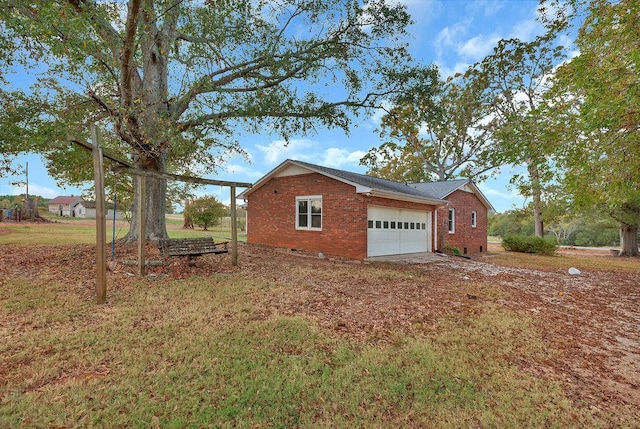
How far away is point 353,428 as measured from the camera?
2.60m

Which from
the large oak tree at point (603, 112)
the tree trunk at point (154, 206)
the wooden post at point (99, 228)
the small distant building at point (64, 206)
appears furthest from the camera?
the small distant building at point (64, 206)

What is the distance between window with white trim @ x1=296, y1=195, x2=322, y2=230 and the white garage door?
7.30ft

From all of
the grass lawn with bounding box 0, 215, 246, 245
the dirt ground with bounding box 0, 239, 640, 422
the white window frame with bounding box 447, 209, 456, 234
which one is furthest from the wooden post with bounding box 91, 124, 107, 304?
the white window frame with bounding box 447, 209, 456, 234

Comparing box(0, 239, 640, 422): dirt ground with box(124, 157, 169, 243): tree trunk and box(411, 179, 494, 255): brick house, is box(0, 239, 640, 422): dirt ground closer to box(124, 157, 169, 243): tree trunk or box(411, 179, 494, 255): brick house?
box(124, 157, 169, 243): tree trunk

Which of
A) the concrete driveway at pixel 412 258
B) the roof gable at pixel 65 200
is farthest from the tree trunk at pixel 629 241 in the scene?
the roof gable at pixel 65 200

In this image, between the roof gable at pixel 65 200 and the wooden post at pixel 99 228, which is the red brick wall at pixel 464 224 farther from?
the roof gable at pixel 65 200

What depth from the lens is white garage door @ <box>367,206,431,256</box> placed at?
12836mm

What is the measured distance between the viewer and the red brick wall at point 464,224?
17.4 m

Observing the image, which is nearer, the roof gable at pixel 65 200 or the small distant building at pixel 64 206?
the small distant building at pixel 64 206

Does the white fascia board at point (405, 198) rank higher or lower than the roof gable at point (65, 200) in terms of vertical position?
lower

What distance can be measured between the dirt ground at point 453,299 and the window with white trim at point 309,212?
105 inches

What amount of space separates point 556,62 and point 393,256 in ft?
63.3

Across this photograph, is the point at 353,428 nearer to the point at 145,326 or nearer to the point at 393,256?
the point at 145,326

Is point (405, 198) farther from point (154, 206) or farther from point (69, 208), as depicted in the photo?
point (69, 208)
